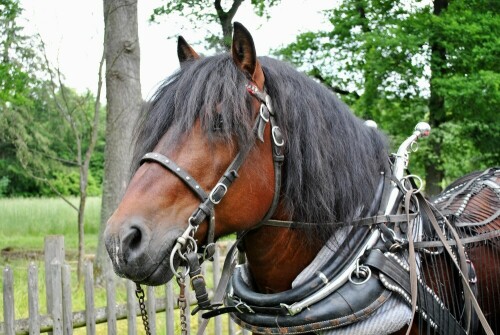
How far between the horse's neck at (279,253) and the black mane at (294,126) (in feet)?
0.30

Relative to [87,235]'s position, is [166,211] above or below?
above

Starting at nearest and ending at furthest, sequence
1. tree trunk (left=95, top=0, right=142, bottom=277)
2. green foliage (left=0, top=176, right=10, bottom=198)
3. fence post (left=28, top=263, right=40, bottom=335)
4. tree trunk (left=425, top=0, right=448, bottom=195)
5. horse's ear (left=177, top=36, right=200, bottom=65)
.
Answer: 1. horse's ear (left=177, top=36, right=200, bottom=65)
2. fence post (left=28, top=263, right=40, bottom=335)
3. tree trunk (left=95, top=0, right=142, bottom=277)
4. tree trunk (left=425, top=0, right=448, bottom=195)
5. green foliage (left=0, top=176, right=10, bottom=198)

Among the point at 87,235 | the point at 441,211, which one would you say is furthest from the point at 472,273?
the point at 87,235

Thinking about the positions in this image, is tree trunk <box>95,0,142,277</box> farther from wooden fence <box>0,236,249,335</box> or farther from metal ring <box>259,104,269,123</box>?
metal ring <box>259,104,269,123</box>

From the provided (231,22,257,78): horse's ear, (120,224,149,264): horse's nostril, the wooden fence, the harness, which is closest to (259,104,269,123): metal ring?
the harness

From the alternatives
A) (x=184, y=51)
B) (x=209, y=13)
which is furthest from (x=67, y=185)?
(x=184, y=51)

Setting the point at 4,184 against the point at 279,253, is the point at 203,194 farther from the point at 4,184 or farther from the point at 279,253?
the point at 4,184

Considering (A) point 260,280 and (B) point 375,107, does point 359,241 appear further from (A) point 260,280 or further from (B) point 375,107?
(B) point 375,107

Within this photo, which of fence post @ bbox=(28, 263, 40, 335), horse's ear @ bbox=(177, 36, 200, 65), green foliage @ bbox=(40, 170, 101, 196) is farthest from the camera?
green foliage @ bbox=(40, 170, 101, 196)

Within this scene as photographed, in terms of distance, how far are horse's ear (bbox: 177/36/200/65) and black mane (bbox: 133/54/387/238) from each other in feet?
0.64

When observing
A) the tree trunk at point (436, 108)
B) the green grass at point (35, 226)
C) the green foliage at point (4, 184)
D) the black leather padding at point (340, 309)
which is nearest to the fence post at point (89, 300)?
the black leather padding at point (340, 309)

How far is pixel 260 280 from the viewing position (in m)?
2.25

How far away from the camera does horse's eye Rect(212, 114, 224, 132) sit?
1.94 metres

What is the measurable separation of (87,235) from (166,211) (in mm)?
13118
